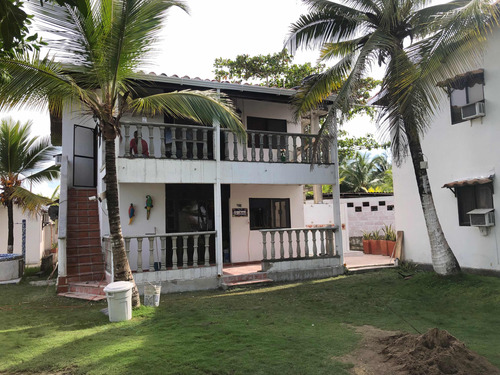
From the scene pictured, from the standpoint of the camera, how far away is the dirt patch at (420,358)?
3.70 m

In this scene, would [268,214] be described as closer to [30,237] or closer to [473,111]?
[473,111]

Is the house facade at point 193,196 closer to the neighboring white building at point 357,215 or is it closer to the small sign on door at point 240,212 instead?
the small sign on door at point 240,212

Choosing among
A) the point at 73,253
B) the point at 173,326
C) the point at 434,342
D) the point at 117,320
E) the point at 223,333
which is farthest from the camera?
the point at 73,253

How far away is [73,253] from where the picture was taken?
33.2 feet

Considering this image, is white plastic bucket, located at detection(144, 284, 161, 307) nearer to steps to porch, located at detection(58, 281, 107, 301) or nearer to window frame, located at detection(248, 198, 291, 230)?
steps to porch, located at detection(58, 281, 107, 301)

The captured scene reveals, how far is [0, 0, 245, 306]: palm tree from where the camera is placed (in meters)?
5.87

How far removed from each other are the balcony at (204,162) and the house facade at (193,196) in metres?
0.02

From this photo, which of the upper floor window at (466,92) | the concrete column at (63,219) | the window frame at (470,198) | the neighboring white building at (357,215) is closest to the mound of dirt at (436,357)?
the window frame at (470,198)

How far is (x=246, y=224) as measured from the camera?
11.5 meters

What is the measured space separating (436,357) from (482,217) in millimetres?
5645

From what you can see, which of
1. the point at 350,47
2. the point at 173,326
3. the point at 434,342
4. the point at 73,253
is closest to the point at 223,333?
the point at 173,326

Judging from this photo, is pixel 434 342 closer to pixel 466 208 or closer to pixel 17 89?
pixel 466 208

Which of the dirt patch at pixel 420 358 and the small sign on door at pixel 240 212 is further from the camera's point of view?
the small sign on door at pixel 240 212

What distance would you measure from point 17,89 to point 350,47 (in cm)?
737
